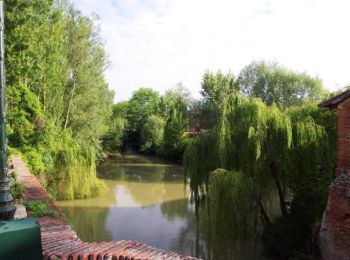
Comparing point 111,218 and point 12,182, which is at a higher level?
point 12,182

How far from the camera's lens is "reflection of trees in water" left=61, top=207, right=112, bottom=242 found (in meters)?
14.0

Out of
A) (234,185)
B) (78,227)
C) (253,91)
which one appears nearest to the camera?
(234,185)

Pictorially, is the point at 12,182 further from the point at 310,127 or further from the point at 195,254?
the point at 310,127

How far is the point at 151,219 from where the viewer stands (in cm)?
1619

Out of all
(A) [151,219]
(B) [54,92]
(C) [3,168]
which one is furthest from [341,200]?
(B) [54,92]

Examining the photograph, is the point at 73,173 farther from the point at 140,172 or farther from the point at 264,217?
the point at 140,172

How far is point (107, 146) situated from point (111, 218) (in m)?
25.7

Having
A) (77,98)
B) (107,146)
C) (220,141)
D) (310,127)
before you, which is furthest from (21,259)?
(107,146)

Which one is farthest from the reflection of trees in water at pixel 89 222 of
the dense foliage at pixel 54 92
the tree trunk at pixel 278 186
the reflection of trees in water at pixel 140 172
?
the reflection of trees in water at pixel 140 172

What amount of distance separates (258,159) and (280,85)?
2556 cm

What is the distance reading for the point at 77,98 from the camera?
954 inches

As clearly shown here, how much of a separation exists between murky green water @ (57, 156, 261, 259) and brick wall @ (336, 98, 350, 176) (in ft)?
13.6

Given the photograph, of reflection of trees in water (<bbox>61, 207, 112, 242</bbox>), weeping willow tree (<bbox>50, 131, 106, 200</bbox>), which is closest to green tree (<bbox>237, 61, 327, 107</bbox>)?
weeping willow tree (<bbox>50, 131, 106, 200</bbox>)

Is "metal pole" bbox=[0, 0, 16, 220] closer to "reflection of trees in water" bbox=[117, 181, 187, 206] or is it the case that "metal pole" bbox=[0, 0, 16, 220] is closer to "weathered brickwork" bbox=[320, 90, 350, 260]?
"weathered brickwork" bbox=[320, 90, 350, 260]
